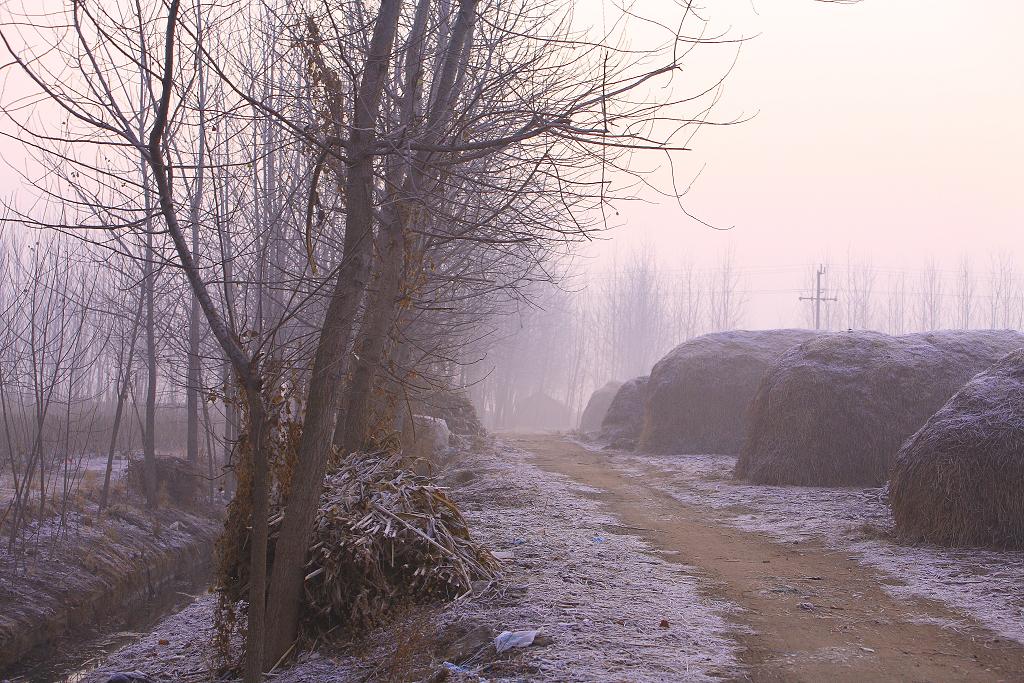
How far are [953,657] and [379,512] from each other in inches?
141

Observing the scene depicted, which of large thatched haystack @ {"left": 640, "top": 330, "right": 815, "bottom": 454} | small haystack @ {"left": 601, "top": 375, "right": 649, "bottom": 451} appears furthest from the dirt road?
small haystack @ {"left": 601, "top": 375, "right": 649, "bottom": 451}

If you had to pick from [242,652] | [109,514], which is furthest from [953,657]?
[109,514]

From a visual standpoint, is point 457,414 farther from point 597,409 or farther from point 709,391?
point 597,409

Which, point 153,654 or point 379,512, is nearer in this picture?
point 379,512

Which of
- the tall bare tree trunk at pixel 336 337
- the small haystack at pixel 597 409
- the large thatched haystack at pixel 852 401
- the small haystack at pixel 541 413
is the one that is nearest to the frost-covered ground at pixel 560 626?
the tall bare tree trunk at pixel 336 337

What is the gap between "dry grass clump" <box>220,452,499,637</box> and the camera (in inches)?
206

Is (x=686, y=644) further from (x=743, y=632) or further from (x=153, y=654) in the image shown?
(x=153, y=654)

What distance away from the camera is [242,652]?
580cm

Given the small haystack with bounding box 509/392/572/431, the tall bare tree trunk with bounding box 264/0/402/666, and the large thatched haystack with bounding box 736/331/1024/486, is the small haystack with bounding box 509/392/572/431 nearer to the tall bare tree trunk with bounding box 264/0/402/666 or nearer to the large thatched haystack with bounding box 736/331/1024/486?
the large thatched haystack with bounding box 736/331/1024/486

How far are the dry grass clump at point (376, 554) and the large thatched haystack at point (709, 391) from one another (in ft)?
36.9

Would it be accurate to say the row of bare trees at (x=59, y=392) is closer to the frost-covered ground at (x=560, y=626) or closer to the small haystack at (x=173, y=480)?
the small haystack at (x=173, y=480)

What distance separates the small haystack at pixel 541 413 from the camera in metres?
57.2

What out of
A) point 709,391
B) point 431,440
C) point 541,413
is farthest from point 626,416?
point 541,413

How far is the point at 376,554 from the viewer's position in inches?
211
